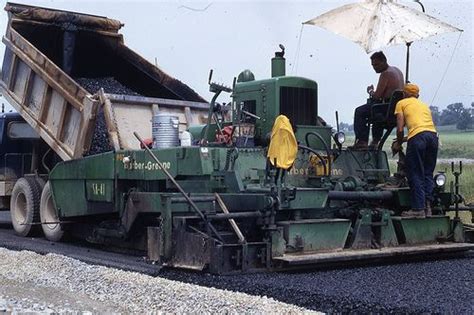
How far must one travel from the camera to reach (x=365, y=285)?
688cm

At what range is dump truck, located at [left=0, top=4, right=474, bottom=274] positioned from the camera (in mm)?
7797

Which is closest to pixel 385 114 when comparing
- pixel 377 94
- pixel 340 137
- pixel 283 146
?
pixel 377 94

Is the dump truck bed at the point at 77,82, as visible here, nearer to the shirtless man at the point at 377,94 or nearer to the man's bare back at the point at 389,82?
the shirtless man at the point at 377,94

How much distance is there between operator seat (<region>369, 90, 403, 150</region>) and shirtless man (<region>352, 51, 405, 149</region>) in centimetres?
8

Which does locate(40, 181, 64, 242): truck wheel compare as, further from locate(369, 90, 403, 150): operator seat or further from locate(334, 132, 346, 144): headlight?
locate(369, 90, 403, 150): operator seat

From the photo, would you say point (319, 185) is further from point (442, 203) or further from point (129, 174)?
point (129, 174)

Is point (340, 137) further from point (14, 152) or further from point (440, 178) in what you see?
point (14, 152)

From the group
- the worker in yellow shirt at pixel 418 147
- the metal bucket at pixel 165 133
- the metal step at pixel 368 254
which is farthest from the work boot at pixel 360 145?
the metal bucket at pixel 165 133

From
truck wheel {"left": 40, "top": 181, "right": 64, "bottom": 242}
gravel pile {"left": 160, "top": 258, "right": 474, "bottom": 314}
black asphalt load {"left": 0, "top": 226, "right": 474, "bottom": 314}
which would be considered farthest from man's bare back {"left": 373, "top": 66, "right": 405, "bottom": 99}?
truck wheel {"left": 40, "top": 181, "right": 64, "bottom": 242}

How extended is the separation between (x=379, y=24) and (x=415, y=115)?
1.40m

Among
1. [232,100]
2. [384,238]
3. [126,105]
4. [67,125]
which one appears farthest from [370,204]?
[67,125]

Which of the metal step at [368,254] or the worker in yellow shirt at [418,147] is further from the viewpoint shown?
the worker in yellow shirt at [418,147]

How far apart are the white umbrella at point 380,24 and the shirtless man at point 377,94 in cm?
36

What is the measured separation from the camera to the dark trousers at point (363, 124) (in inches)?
391
